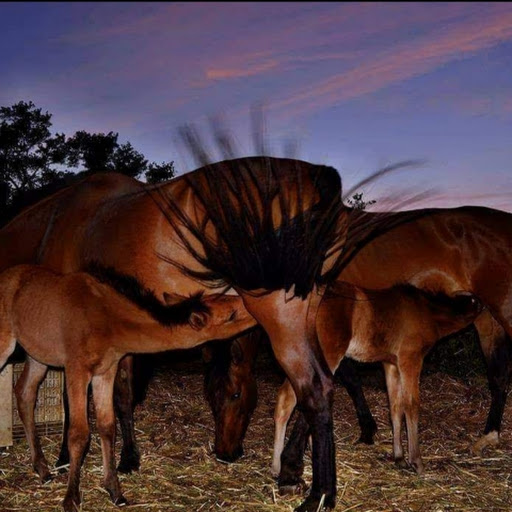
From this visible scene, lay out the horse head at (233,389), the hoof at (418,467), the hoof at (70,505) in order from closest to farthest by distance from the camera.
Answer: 1. the hoof at (70,505)
2. the hoof at (418,467)
3. the horse head at (233,389)

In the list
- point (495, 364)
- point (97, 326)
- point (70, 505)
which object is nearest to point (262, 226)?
point (97, 326)

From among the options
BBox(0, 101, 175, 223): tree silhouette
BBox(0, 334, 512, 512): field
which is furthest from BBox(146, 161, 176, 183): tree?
BBox(0, 334, 512, 512): field

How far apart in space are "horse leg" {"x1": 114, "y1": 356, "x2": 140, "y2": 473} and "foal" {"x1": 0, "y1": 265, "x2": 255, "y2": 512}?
0.80m

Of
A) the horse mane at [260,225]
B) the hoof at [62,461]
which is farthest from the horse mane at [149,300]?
the hoof at [62,461]

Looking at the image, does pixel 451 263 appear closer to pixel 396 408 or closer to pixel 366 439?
pixel 396 408

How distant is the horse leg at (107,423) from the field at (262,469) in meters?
0.12

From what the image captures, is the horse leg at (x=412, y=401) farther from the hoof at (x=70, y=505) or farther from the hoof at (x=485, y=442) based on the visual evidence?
the hoof at (x=70, y=505)

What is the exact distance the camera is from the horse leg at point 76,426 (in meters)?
4.71

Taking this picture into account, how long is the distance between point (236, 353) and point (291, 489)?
1.36 meters

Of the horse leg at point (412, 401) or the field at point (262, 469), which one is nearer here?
the field at point (262, 469)

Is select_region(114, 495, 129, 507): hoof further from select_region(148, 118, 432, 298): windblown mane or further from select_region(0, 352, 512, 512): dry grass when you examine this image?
select_region(148, 118, 432, 298): windblown mane

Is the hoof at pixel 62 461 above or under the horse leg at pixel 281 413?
under

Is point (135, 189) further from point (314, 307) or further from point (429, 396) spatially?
point (429, 396)

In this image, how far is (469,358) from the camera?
9875 mm
